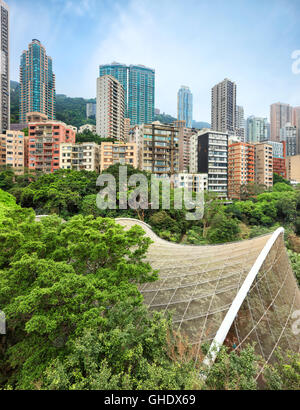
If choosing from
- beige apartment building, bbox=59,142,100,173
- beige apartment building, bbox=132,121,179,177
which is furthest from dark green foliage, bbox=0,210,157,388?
beige apartment building, bbox=132,121,179,177

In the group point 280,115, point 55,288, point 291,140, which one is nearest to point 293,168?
point 291,140

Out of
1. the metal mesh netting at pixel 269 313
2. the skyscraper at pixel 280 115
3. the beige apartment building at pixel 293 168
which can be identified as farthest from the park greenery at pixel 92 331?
the skyscraper at pixel 280 115

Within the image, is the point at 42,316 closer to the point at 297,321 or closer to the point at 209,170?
the point at 297,321

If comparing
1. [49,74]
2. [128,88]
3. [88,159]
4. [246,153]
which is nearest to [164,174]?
[88,159]

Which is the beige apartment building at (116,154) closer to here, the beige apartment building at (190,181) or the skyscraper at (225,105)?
the beige apartment building at (190,181)

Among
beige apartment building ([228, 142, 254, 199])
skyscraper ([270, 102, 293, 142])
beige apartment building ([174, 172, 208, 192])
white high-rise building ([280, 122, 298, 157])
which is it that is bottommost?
beige apartment building ([174, 172, 208, 192])

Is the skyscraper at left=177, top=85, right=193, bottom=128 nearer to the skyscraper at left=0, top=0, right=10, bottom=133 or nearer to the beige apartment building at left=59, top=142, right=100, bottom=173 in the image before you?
the skyscraper at left=0, top=0, right=10, bottom=133
